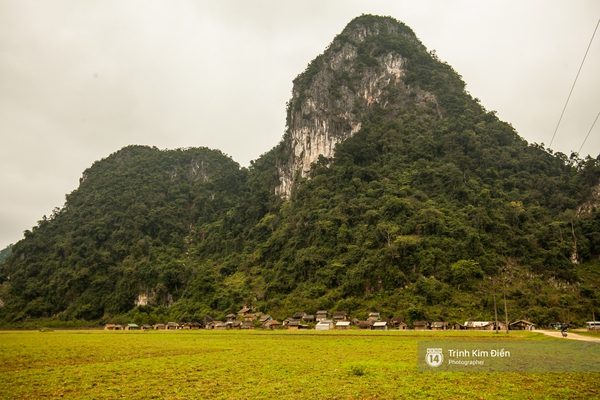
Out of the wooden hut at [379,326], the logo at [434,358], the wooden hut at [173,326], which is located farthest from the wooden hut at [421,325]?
the wooden hut at [173,326]

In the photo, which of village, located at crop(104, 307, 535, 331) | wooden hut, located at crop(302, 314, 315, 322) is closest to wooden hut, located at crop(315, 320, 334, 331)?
village, located at crop(104, 307, 535, 331)

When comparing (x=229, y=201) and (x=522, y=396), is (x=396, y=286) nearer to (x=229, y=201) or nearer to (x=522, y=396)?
(x=522, y=396)

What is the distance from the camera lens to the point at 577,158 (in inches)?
3743

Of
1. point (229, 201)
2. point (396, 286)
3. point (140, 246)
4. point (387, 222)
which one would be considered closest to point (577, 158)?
point (387, 222)

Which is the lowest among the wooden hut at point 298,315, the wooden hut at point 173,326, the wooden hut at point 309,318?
the wooden hut at point 173,326

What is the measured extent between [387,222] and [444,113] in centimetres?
5335

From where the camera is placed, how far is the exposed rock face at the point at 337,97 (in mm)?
113875

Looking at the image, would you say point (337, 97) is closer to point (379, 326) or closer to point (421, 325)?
point (379, 326)

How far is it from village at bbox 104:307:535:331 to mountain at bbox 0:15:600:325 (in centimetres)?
218

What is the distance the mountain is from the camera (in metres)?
65.6

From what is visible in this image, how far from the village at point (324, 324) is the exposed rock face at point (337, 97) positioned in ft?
169

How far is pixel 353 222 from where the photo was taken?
84688mm

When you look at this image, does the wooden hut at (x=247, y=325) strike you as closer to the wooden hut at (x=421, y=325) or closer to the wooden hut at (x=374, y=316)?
the wooden hut at (x=374, y=316)

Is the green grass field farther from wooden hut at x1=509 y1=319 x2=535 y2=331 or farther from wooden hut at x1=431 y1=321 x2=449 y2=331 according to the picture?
wooden hut at x1=509 y1=319 x2=535 y2=331
